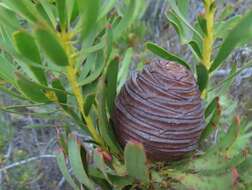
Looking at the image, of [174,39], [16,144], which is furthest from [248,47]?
[16,144]

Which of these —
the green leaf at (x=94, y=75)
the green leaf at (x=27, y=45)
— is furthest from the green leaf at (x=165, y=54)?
the green leaf at (x=27, y=45)

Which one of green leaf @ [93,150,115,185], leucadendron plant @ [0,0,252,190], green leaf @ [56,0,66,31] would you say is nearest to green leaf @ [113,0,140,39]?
leucadendron plant @ [0,0,252,190]

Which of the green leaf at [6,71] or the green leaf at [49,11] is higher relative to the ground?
the green leaf at [49,11]

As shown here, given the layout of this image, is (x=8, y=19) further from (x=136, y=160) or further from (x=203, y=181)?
(x=203, y=181)

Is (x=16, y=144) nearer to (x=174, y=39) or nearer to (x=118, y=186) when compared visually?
(x=174, y=39)

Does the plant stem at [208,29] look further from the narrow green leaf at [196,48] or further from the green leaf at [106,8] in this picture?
the green leaf at [106,8]
